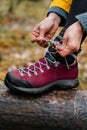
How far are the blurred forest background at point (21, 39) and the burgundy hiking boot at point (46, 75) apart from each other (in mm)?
2334

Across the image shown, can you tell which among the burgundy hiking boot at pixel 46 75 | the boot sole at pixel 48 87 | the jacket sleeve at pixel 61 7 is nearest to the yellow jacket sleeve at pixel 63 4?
the jacket sleeve at pixel 61 7

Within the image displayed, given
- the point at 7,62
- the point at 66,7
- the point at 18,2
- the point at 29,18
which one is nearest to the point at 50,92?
the point at 66,7

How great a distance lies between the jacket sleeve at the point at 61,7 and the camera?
3.18 m

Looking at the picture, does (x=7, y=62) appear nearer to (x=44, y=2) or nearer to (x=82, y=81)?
(x=82, y=81)

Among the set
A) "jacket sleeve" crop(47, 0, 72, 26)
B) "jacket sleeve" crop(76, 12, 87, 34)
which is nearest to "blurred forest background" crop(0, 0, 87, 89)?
"jacket sleeve" crop(47, 0, 72, 26)

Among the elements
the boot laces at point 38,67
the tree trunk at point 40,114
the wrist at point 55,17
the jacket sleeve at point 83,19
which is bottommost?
the tree trunk at point 40,114

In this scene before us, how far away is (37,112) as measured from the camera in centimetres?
296

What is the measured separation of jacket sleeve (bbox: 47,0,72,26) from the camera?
125 inches

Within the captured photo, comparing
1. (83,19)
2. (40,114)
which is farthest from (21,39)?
(83,19)

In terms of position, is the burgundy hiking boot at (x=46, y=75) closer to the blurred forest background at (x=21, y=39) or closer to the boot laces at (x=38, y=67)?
the boot laces at (x=38, y=67)

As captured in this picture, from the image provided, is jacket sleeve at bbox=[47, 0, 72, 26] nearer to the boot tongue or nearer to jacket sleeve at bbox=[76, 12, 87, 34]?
the boot tongue

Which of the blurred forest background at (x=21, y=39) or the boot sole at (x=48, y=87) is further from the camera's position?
the blurred forest background at (x=21, y=39)

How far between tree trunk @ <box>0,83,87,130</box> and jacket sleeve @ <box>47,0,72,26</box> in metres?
0.66

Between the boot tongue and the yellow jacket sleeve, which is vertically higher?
the yellow jacket sleeve
